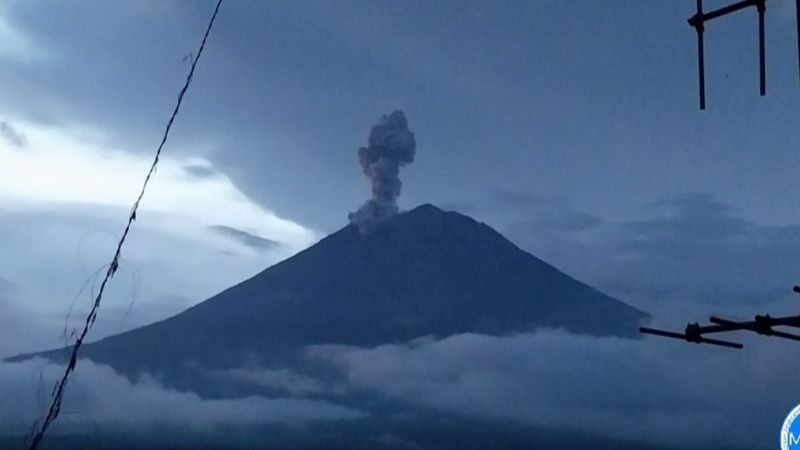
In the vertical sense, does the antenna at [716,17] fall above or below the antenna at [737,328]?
above

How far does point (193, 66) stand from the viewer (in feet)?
18.3

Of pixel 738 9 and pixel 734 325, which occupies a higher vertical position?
pixel 738 9

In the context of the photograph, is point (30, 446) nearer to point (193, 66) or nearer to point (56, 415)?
point (56, 415)

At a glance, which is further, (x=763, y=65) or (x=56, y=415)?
(x=763, y=65)

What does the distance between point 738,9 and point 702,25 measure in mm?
346

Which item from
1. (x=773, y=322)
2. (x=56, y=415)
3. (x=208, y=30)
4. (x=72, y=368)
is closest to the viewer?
(x=72, y=368)

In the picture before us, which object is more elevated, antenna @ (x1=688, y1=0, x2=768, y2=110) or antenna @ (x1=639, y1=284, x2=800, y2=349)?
antenna @ (x1=688, y1=0, x2=768, y2=110)

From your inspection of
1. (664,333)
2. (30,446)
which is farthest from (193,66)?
(664,333)

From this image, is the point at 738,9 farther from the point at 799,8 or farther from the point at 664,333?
the point at 664,333

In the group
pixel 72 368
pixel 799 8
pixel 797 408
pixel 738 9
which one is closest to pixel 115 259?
pixel 72 368

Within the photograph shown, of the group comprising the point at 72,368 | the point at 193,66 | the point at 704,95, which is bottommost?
the point at 72,368

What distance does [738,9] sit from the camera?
23.8ft

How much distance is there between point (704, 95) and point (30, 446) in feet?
22.3

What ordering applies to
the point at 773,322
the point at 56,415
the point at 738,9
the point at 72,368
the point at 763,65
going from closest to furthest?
1. the point at 72,368
2. the point at 56,415
3. the point at 773,322
4. the point at 738,9
5. the point at 763,65
